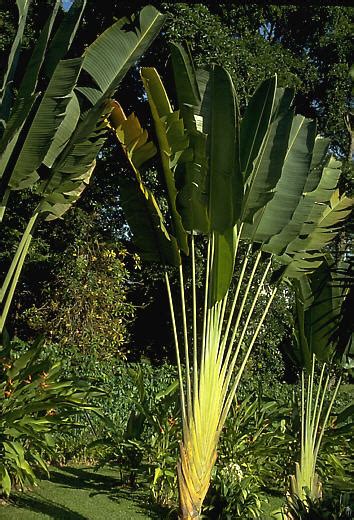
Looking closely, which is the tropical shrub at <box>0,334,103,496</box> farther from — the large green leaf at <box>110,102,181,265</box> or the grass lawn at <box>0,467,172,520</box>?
the large green leaf at <box>110,102,181,265</box>

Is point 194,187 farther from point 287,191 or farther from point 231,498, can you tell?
point 231,498

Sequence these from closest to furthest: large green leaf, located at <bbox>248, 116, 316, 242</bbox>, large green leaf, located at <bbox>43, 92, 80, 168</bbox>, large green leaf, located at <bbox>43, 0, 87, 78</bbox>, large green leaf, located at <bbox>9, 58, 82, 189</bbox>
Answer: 1. large green leaf, located at <bbox>9, 58, 82, 189</bbox>
2. large green leaf, located at <bbox>43, 0, 87, 78</bbox>
3. large green leaf, located at <bbox>43, 92, 80, 168</bbox>
4. large green leaf, located at <bbox>248, 116, 316, 242</bbox>

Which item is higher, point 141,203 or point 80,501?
point 141,203

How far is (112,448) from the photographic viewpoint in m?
8.92

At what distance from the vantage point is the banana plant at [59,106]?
6.01 m

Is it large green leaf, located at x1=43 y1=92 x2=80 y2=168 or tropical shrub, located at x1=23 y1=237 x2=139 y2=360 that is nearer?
large green leaf, located at x1=43 y1=92 x2=80 y2=168

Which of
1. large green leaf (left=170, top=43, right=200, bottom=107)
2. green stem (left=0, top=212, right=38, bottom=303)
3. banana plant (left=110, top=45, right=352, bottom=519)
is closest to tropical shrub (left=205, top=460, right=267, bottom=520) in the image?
banana plant (left=110, top=45, right=352, bottom=519)

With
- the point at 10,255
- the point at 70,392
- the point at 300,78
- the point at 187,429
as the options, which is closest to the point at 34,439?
the point at 70,392

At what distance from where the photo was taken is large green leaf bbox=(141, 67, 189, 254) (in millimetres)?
6191

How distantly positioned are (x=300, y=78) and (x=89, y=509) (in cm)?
1213

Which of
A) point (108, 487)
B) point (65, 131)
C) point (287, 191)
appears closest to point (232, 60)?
point (287, 191)

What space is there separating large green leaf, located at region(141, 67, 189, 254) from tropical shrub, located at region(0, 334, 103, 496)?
192 cm

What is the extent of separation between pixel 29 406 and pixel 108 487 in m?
3.18

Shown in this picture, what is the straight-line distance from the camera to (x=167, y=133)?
622cm
